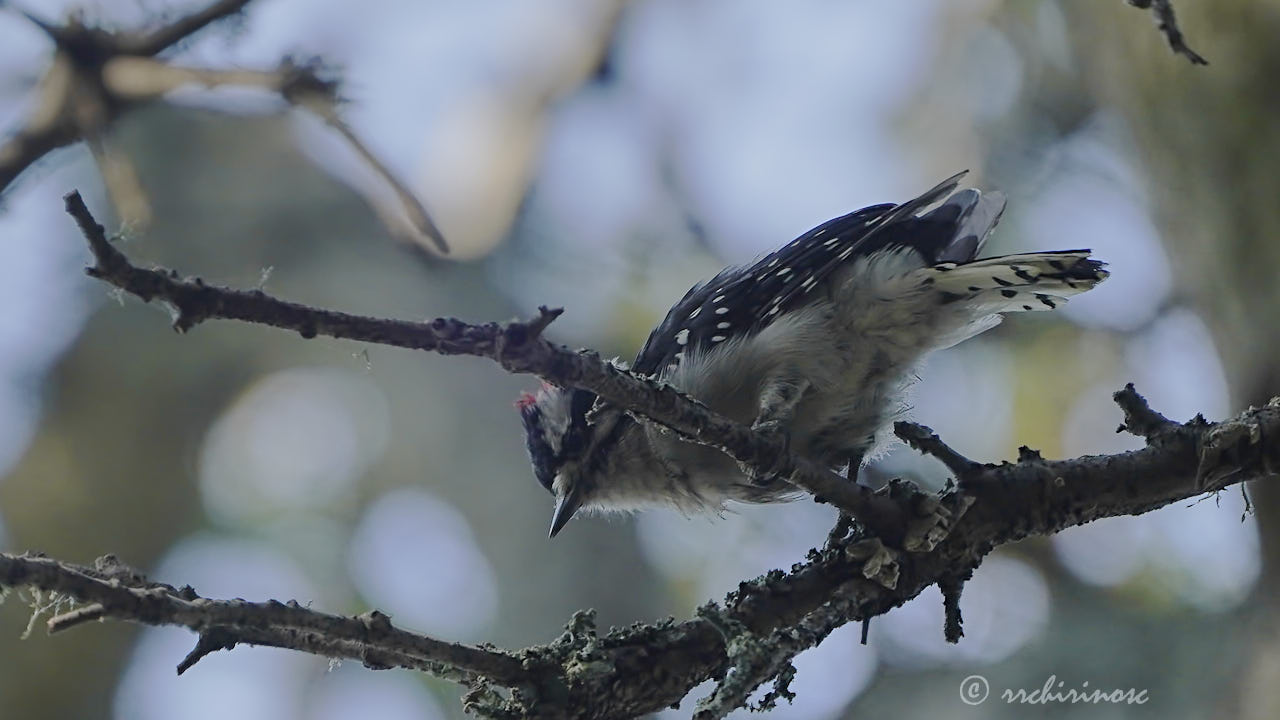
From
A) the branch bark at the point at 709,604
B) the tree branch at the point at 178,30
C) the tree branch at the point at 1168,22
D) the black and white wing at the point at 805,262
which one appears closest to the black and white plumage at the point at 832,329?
the black and white wing at the point at 805,262

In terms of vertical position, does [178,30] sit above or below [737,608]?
above

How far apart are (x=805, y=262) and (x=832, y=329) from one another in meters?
0.19

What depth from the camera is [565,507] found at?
292 cm

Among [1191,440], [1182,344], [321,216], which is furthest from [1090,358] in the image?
[321,216]

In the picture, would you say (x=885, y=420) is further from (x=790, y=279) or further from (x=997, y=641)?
(x=997, y=641)

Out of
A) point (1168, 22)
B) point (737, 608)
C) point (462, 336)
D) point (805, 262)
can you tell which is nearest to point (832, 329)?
point (805, 262)

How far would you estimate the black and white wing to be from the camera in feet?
8.64

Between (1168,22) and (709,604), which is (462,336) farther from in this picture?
(1168,22)

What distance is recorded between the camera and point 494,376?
4.81 meters

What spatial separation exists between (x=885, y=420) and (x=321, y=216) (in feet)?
8.53

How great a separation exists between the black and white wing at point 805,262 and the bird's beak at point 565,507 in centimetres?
39

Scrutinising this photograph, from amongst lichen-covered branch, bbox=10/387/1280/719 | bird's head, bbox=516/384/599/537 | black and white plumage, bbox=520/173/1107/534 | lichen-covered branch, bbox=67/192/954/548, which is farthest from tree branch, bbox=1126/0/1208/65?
bird's head, bbox=516/384/599/537

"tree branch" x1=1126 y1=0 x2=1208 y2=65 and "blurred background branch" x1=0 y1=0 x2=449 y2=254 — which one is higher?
"blurred background branch" x1=0 y1=0 x2=449 y2=254

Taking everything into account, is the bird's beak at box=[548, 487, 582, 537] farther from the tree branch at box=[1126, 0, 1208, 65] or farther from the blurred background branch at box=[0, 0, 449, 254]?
the tree branch at box=[1126, 0, 1208, 65]
